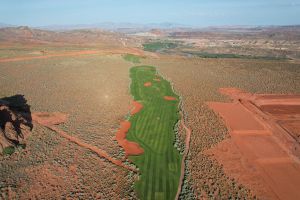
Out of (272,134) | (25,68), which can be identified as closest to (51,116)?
(272,134)

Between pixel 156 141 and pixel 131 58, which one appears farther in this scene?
pixel 131 58

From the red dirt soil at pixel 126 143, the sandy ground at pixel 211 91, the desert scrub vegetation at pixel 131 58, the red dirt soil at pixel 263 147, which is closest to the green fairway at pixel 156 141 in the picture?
the red dirt soil at pixel 126 143

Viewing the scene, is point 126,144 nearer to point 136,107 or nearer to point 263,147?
point 136,107

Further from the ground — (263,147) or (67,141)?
(67,141)

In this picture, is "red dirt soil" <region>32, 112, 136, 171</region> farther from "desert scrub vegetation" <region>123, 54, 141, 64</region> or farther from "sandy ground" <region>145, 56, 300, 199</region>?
"desert scrub vegetation" <region>123, 54, 141, 64</region>

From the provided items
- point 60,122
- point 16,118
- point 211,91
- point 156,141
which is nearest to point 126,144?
point 156,141

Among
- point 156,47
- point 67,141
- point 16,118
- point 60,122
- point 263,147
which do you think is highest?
point 156,47

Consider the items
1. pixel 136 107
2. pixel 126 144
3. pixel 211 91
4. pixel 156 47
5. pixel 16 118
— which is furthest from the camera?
pixel 156 47

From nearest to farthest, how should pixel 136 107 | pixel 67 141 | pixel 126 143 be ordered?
pixel 67 141
pixel 126 143
pixel 136 107
